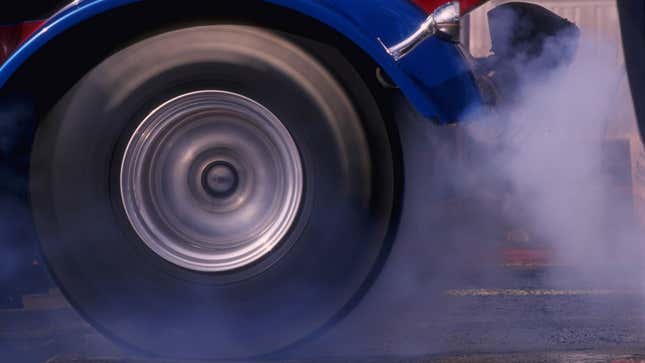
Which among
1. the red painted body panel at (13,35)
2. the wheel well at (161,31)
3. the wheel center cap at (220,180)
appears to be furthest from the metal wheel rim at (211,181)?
the red painted body panel at (13,35)

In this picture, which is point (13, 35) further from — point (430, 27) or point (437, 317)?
point (437, 317)

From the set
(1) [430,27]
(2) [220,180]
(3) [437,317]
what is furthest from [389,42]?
(3) [437,317]

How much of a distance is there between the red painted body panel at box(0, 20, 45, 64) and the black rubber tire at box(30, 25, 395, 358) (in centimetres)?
28

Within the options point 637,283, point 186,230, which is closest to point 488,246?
point 637,283

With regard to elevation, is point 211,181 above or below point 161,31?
below

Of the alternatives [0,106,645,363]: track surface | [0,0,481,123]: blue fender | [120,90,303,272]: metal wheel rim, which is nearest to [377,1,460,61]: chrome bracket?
[0,0,481,123]: blue fender

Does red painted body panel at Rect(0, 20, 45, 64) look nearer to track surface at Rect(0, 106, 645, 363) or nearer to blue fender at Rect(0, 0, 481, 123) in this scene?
blue fender at Rect(0, 0, 481, 123)

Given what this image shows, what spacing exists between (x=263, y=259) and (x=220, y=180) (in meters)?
0.27

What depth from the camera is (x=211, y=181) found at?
2.76m

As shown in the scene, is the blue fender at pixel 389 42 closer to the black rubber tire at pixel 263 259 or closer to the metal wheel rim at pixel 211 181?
the black rubber tire at pixel 263 259

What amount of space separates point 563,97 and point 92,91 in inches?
74.8

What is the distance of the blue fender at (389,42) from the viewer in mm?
2572

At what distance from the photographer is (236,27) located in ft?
8.84

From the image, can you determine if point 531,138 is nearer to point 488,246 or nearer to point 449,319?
point 449,319
